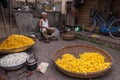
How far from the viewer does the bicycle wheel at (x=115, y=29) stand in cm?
488

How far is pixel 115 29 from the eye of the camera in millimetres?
4941

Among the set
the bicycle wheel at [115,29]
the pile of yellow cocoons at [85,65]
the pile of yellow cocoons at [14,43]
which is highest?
the bicycle wheel at [115,29]

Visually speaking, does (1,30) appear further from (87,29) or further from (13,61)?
(87,29)

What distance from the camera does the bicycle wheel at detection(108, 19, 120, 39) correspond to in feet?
16.0

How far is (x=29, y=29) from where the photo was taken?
5.75m

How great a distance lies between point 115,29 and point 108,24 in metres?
0.36

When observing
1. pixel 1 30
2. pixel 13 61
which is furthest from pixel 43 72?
pixel 1 30

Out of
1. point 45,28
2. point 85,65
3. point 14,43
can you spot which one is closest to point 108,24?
point 45,28

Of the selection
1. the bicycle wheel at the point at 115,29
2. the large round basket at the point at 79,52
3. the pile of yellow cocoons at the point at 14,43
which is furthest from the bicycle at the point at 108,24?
the pile of yellow cocoons at the point at 14,43

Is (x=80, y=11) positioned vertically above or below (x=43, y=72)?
above

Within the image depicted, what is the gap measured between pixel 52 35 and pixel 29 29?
118 cm

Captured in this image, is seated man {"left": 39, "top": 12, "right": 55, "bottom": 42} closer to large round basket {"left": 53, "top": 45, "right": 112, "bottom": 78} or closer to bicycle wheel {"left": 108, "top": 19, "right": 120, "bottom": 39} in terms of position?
large round basket {"left": 53, "top": 45, "right": 112, "bottom": 78}

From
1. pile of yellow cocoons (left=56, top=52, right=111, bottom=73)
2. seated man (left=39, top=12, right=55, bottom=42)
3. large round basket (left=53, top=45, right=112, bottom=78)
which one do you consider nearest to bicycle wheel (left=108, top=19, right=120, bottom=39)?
large round basket (left=53, top=45, right=112, bottom=78)

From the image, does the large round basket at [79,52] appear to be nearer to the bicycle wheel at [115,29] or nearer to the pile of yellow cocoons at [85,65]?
the pile of yellow cocoons at [85,65]
